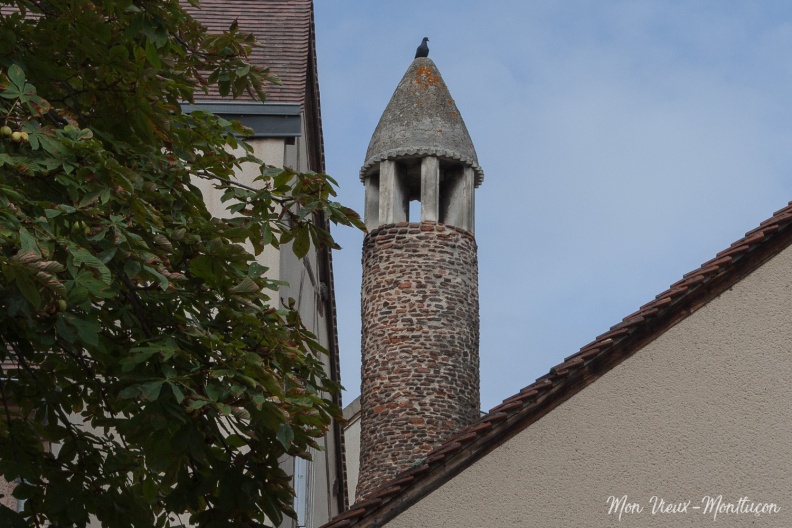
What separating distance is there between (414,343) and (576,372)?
36.8 ft

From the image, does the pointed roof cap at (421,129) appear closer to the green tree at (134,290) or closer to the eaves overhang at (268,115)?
the eaves overhang at (268,115)

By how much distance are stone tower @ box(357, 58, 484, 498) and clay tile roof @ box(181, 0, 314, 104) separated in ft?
22.0

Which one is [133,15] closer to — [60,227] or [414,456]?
[60,227]

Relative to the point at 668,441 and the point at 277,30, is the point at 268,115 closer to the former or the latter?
the point at 277,30

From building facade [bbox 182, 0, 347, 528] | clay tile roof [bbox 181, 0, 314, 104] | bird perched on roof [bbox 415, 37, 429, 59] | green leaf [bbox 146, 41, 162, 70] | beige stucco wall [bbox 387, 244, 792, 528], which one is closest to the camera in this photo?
green leaf [bbox 146, 41, 162, 70]

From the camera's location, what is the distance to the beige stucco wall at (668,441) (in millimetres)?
8469

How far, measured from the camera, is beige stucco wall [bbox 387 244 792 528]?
8.47 m

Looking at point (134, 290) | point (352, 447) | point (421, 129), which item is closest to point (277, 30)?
point (134, 290)

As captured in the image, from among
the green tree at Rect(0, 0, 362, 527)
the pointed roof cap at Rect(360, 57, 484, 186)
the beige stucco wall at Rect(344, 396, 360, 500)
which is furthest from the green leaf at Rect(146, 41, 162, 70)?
the beige stucco wall at Rect(344, 396, 360, 500)

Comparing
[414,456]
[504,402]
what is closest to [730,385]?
[504,402]

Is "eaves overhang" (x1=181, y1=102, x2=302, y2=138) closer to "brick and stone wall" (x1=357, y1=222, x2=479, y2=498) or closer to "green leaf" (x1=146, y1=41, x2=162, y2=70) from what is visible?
"green leaf" (x1=146, y1=41, x2=162, y2=70)

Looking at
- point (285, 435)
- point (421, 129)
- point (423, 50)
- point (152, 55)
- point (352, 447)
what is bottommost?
→ point (285, 435)

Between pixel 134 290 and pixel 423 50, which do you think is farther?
pixel 423 50

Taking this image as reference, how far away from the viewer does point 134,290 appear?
6.64 meters
